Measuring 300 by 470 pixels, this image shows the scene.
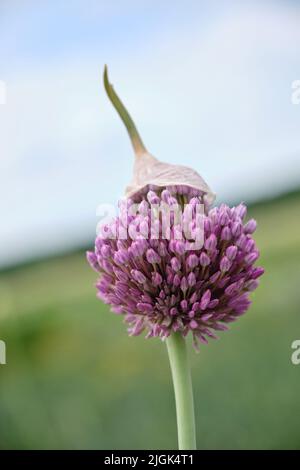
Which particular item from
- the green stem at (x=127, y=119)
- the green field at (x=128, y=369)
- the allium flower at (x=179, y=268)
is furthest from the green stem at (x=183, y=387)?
the green field at (x=128, y=369)

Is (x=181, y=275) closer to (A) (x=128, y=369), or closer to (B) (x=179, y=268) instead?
(B) (x=179, y=268)

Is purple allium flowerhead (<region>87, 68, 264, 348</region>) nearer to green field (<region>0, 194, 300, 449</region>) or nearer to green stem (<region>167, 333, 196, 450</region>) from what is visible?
green stem (<region>167, 333, 196, 450</region>)

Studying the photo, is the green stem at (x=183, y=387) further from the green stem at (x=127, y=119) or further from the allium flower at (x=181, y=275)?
the green stem at (x=127, y=119)

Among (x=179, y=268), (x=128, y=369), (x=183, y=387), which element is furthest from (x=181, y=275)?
(x=128, y=369)
